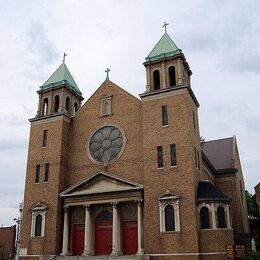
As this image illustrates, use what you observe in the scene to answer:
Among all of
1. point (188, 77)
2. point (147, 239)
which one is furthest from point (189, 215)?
point (188, 77)

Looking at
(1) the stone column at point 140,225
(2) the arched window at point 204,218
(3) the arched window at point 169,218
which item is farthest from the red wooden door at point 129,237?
(2) the arched window at point 204,218

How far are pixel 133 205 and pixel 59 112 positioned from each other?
36.8 ft

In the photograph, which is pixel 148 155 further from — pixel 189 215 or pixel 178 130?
pixel 189 215

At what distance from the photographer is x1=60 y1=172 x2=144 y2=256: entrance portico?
27.5 meters

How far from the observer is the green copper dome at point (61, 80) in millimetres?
35719

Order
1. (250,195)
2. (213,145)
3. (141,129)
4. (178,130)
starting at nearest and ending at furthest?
(178,130) < (141,129) < (213,145) < (250,195)

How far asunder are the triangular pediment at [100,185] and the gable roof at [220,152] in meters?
17.6

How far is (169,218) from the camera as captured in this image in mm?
25812

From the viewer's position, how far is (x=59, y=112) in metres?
33.4

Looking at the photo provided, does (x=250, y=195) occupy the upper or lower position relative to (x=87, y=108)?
lower

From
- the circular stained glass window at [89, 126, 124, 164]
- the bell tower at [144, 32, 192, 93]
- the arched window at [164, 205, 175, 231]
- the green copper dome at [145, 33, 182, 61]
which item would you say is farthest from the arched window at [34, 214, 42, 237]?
the green copper dome at [145, 33, 182, 61]

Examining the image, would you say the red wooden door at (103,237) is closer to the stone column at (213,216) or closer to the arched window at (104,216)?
the arched window at (104,216)

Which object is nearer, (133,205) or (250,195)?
(133,205)

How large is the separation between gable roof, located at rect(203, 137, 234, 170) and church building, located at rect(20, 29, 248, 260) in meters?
13.2
